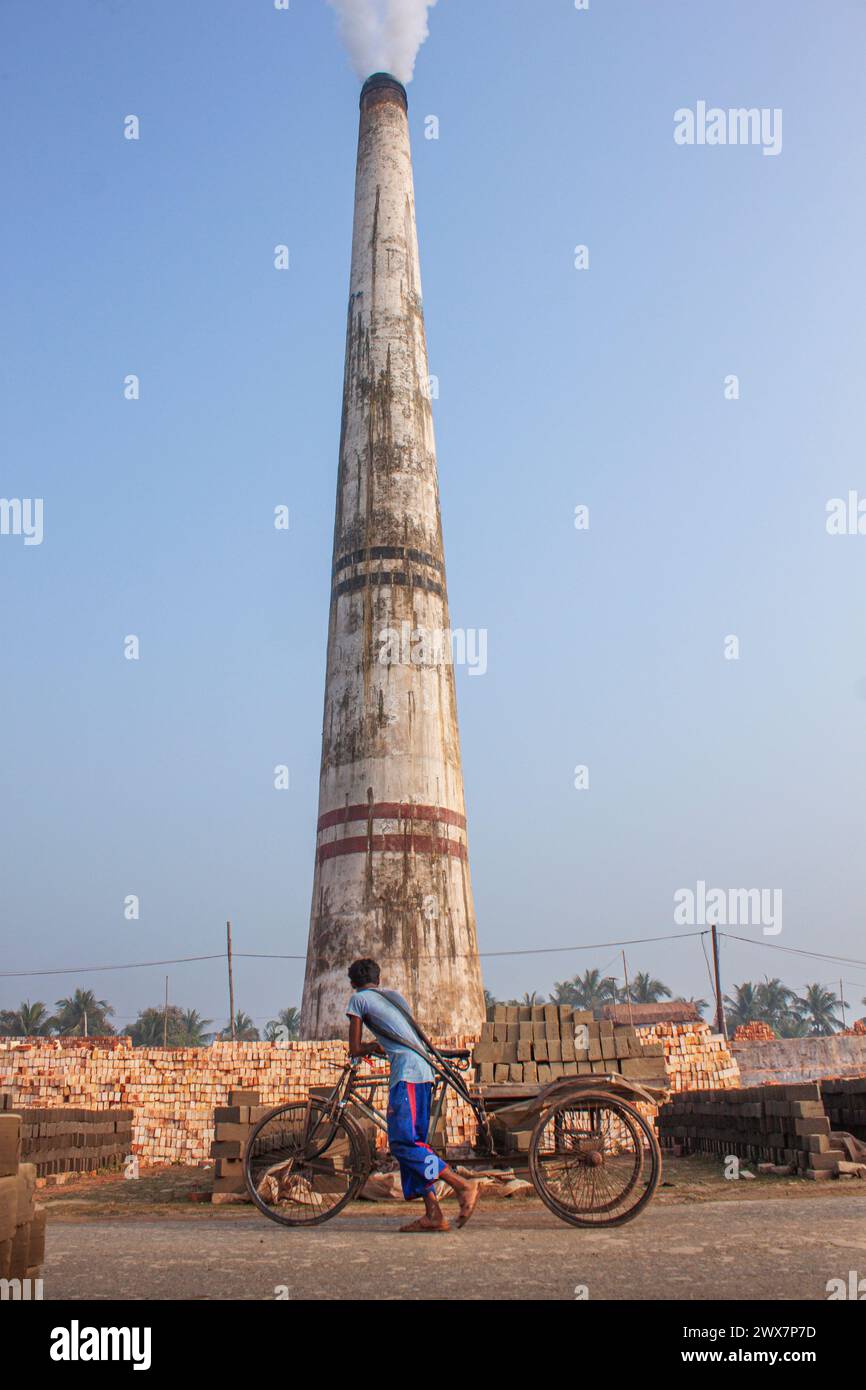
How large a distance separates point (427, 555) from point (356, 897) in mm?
6962

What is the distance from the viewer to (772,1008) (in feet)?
291

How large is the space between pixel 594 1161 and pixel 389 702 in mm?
13189

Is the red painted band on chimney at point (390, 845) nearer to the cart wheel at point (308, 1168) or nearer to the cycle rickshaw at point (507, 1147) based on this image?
the cycle rickshaw at point (507, 1147)

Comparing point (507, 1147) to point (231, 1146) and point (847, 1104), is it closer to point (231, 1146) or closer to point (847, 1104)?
point (231, 1146)

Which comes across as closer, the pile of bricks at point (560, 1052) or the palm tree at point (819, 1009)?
the pile of bricks at point (560, 1052)

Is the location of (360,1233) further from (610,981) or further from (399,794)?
(610,981)

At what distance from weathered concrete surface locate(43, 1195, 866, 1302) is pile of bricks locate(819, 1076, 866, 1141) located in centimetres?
587

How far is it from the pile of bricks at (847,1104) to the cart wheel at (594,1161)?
696cm

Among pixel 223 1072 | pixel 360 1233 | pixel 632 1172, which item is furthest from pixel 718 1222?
pixel 223 1072

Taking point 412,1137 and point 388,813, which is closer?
point 412,1137

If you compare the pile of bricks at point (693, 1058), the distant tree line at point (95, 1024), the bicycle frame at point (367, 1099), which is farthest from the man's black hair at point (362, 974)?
the distant tree line at point (95, 1024)

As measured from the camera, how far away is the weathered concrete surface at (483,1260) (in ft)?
15.9

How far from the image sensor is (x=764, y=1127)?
1173 cm

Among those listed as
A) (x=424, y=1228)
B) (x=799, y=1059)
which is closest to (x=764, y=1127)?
(x=424, y=1228)
